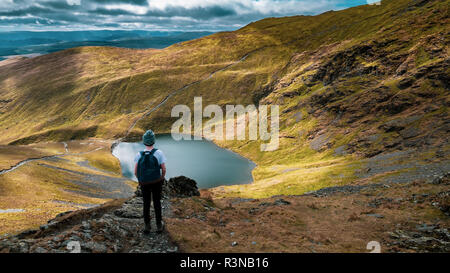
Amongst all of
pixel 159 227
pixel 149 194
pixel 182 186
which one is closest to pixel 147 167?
pixel 149 194

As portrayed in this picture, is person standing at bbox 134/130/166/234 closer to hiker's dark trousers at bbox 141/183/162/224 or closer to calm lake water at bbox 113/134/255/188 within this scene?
hiker's dark trousers at bbox 141/183/162/224

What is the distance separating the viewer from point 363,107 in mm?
117562

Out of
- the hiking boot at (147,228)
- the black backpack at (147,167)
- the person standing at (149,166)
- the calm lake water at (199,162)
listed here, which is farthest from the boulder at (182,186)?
the calm lake water at (199,162)

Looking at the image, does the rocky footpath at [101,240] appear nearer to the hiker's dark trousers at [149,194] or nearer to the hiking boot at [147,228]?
the hiking boot at [147,228]

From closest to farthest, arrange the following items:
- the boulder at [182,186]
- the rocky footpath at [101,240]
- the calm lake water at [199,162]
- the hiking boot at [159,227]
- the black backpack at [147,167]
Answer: the rocky footpath at [101,240] → the black backpack at [147,167] → the hiking boot at [159,227] → the boulder at [182,186] → the calm lake water at [199,162]

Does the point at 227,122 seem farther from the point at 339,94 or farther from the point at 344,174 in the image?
the point at 344,174

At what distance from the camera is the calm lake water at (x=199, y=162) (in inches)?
4387

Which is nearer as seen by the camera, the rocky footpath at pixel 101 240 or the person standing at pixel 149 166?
the rocky footpath at pixel 101 240

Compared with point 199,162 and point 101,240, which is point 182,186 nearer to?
point 101,240

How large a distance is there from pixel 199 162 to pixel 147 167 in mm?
122132

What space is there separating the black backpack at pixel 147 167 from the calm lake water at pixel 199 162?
9078 centimetres
